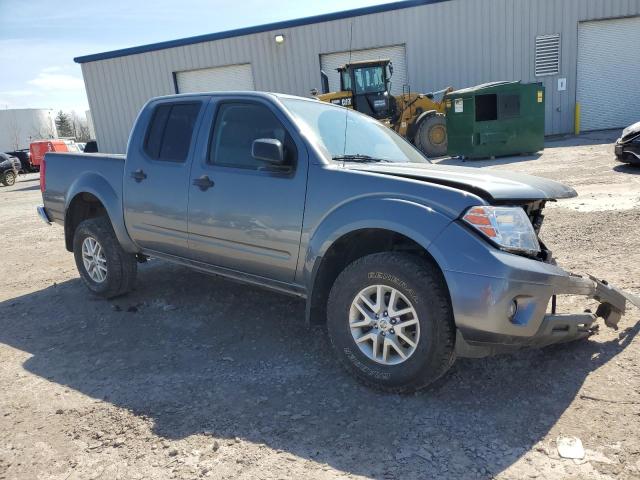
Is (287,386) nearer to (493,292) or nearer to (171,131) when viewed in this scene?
(493,292)

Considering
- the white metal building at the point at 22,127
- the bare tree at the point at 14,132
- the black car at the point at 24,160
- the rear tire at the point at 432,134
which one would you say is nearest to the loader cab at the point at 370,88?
the rear tire at the point at 432,134

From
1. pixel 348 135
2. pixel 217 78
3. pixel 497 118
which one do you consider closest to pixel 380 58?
pixel 217 78

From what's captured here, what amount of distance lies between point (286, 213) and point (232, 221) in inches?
20.7

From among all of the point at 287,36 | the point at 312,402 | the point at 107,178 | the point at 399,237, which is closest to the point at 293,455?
the point at 312,402

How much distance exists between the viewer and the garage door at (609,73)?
65.7 feet

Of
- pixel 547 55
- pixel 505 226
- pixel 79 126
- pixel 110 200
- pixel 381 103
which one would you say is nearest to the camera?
pixel 505 226

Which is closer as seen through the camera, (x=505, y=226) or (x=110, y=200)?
(x=505, y=226)

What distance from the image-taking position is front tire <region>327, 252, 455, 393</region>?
286cm

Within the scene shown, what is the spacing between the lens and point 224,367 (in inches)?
142

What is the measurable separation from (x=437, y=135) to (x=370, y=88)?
267 cm

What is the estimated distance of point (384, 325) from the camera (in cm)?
306

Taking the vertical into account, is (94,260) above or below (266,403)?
above

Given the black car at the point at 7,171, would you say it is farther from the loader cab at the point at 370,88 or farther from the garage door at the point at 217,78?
the loader cab at the point at 370,88

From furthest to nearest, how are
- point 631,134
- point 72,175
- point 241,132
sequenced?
point 631,134 → point 72,175 → point 241,132
